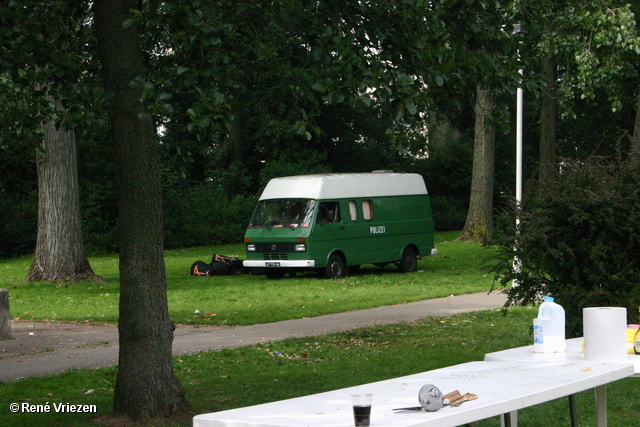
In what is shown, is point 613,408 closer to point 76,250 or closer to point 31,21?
point 31,21

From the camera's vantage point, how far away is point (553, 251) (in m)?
9.07

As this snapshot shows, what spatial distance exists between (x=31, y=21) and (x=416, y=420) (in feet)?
19.4

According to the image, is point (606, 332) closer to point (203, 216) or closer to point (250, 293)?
point (250, 293)

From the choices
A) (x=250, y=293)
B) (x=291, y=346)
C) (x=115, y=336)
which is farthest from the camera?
(x=250, y=293)

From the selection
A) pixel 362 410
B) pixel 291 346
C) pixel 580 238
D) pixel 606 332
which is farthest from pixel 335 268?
pixel 362 410

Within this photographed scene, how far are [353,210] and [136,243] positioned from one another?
16.2m

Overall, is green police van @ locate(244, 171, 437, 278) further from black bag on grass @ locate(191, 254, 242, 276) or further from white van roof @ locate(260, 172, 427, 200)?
black bag on grass @ locate(191, 254, 242, 276)

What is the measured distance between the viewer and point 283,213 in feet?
74.6

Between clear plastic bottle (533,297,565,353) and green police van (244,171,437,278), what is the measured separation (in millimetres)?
16285

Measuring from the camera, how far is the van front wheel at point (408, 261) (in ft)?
78.6

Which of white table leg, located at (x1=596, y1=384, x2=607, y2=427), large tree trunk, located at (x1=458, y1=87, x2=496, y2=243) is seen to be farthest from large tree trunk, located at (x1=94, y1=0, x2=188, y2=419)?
large tree trunk, located at (x1=458, y1=87, x2=496, y2=243)

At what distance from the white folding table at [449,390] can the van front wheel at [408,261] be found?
18.7 metres

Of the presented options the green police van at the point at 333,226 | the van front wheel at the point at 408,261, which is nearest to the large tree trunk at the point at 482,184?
the van front wheel at the point at 408,261

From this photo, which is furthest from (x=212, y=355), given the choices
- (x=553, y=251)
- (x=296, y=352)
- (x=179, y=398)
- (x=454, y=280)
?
(x=454, y=280)
